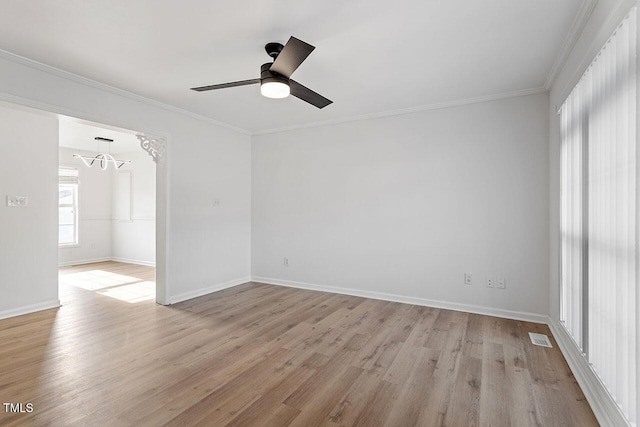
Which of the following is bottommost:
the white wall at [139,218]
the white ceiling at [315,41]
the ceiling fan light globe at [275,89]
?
the white wall at [139,218]

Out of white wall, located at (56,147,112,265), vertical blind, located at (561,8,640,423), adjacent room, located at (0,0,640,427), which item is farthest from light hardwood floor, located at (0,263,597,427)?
white wall, located at (56,147,112,265)

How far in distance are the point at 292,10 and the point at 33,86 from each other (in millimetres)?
2491

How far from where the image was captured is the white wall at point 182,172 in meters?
2.87

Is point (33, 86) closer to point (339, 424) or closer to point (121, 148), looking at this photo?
point (339, 424)

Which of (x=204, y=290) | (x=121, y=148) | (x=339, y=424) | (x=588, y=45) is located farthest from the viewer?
(x=121, y=148)

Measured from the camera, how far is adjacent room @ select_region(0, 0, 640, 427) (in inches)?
74.1

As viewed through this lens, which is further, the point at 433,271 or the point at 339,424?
the point at 433,271

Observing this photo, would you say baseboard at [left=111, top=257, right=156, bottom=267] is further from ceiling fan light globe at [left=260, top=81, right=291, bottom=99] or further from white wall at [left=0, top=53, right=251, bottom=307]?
ceiling fan light globe at [left=260, top=81, right=291, bottom=99]

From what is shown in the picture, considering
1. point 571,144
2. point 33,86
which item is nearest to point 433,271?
point 571,144

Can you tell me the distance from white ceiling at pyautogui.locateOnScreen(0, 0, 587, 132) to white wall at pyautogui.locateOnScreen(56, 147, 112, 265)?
4806 millimetres

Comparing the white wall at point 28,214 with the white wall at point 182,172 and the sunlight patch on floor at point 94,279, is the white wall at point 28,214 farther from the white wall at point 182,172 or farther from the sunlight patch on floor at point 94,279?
the sunlight patch on floor at point 94,279

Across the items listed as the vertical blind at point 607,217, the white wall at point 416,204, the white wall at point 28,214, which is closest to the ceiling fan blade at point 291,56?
the vertical blind at point 607,217

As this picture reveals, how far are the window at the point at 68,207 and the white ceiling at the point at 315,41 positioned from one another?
4.74 m

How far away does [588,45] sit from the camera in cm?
202
